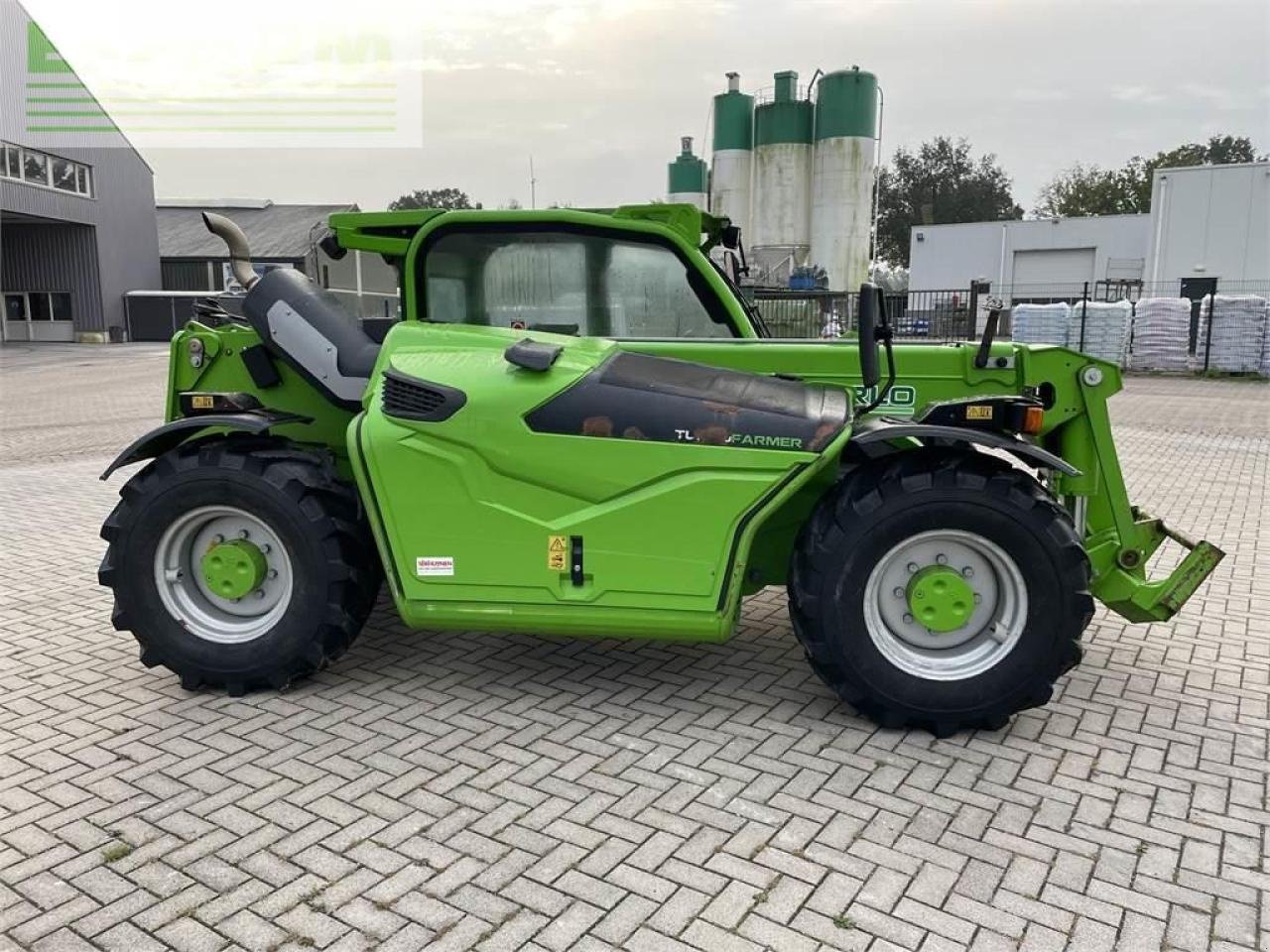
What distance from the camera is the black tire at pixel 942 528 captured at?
3756mm

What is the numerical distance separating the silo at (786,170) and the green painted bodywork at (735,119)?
72 centimetres

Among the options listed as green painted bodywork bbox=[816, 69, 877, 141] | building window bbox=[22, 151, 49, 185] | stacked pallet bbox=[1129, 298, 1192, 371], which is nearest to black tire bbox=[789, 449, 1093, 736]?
stacked pallet bbox=[1129, 298, 1192, 371]

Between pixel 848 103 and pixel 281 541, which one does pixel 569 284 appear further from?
pixel 848 103

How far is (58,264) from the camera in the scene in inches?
1545

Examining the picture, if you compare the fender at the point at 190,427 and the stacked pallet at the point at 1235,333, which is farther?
the stacked pallet at the point at 1235,333

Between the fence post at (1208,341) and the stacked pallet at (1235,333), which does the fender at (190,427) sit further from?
the stacked pallet at (1235,333)

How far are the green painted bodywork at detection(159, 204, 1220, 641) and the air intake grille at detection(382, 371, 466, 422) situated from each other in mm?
36

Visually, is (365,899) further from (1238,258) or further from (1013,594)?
(1238,258)

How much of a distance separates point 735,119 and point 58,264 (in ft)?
88.8

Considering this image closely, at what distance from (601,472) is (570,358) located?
1.72 ft

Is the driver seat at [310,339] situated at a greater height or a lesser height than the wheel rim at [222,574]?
greater

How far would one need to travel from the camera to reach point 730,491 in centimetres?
378

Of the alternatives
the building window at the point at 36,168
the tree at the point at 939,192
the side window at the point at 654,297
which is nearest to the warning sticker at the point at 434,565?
the side window at the point at 654,297

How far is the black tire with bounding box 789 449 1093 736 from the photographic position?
3756 millimetres
